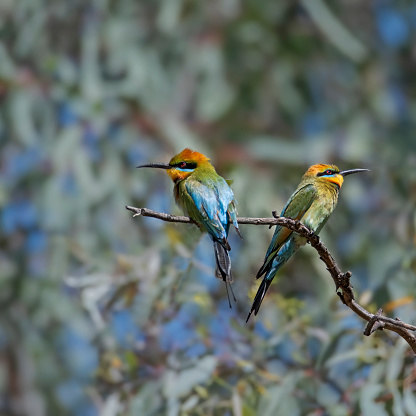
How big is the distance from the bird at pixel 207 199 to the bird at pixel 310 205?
5cm

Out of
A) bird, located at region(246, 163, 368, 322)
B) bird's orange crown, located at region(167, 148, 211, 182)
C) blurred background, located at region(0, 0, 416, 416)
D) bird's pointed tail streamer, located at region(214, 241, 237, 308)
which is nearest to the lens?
bird's pointed tail streamer, located at region(214, 241, 237, 308)

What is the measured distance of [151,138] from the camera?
9.55ft

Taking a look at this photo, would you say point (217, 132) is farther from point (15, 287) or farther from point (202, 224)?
point (202, 224)

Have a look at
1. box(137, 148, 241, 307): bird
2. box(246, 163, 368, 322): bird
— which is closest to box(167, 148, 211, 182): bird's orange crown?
box(137, 148, 241, 307): bird

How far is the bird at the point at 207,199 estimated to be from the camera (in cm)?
61

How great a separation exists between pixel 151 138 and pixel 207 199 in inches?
88.2

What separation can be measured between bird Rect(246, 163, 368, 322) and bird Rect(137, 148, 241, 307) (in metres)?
0.05

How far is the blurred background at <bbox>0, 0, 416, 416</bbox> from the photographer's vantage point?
2293mm

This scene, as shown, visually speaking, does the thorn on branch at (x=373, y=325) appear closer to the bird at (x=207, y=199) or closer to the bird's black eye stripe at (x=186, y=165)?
the bird at (x=207, y=199)

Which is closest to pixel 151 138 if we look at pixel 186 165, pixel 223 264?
pixel 186 165

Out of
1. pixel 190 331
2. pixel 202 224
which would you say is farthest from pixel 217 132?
pixel 202 224

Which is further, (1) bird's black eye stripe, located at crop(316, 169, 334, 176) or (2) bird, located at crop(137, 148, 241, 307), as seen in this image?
(1) bird's black eye stripe, located at crop(316, 169, 334, 176)

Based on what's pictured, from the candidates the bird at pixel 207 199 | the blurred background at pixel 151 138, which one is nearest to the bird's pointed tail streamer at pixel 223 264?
the bird at pixel 207 199

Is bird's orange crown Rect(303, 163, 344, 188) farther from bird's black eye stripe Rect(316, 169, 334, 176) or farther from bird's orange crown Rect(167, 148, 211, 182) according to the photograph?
bird's orange crown Rect(167, 148, 211, 182)
